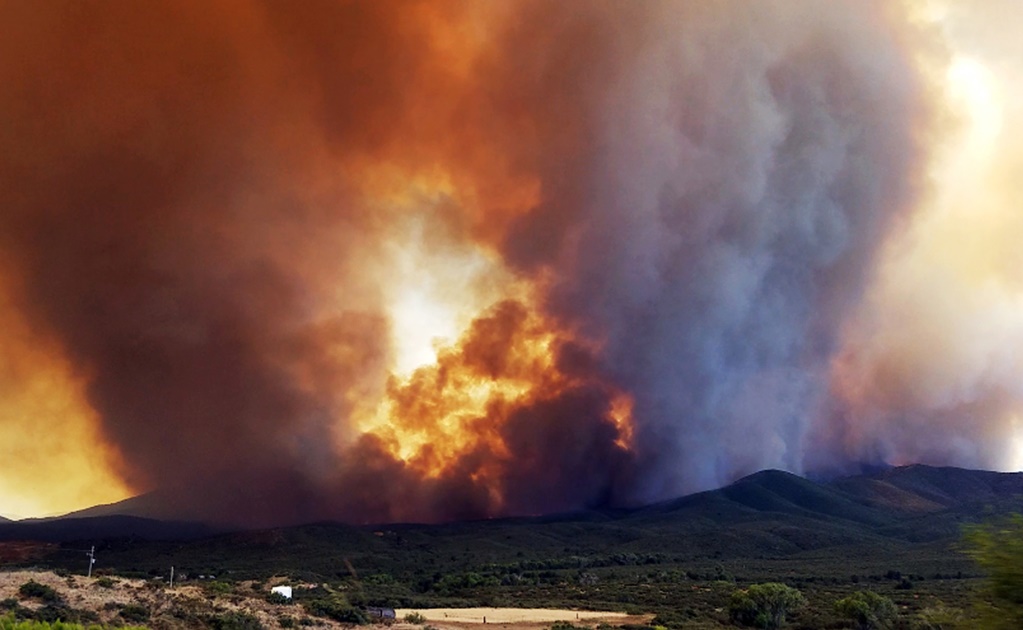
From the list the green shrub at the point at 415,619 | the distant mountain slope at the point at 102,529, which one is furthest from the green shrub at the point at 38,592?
the distant mountain slope at the point at 102,529

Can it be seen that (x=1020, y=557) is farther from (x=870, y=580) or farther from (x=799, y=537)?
(x=799, y=537)

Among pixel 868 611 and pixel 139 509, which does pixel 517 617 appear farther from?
pixel 139 509

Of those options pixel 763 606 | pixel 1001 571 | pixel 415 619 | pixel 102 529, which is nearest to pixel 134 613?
pixel 415 619

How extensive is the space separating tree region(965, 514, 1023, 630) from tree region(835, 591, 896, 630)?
84.8 feet

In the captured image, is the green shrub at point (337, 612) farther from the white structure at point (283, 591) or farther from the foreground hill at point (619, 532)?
the foreground hill at point (619, 532)

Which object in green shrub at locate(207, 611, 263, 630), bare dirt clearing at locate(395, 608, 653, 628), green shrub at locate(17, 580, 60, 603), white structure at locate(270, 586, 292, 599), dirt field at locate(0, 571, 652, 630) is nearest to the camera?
green shrub at locate(207, 611, 263, 630)

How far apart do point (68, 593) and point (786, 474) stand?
288ft

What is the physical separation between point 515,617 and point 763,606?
1183 cm

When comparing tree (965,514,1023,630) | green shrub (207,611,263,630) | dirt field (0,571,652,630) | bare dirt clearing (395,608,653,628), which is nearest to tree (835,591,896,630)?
bare dirt clearing (395,608,653,628)

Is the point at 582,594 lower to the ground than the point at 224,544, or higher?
lower

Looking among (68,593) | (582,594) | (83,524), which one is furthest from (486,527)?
(68,593)

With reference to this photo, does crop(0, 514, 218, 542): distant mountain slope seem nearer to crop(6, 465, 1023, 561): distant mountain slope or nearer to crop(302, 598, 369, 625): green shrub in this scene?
crop(6, 465, 1023, 561): distant mountain slope

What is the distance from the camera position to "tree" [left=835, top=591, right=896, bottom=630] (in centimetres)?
3222

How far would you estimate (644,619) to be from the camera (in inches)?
1361
